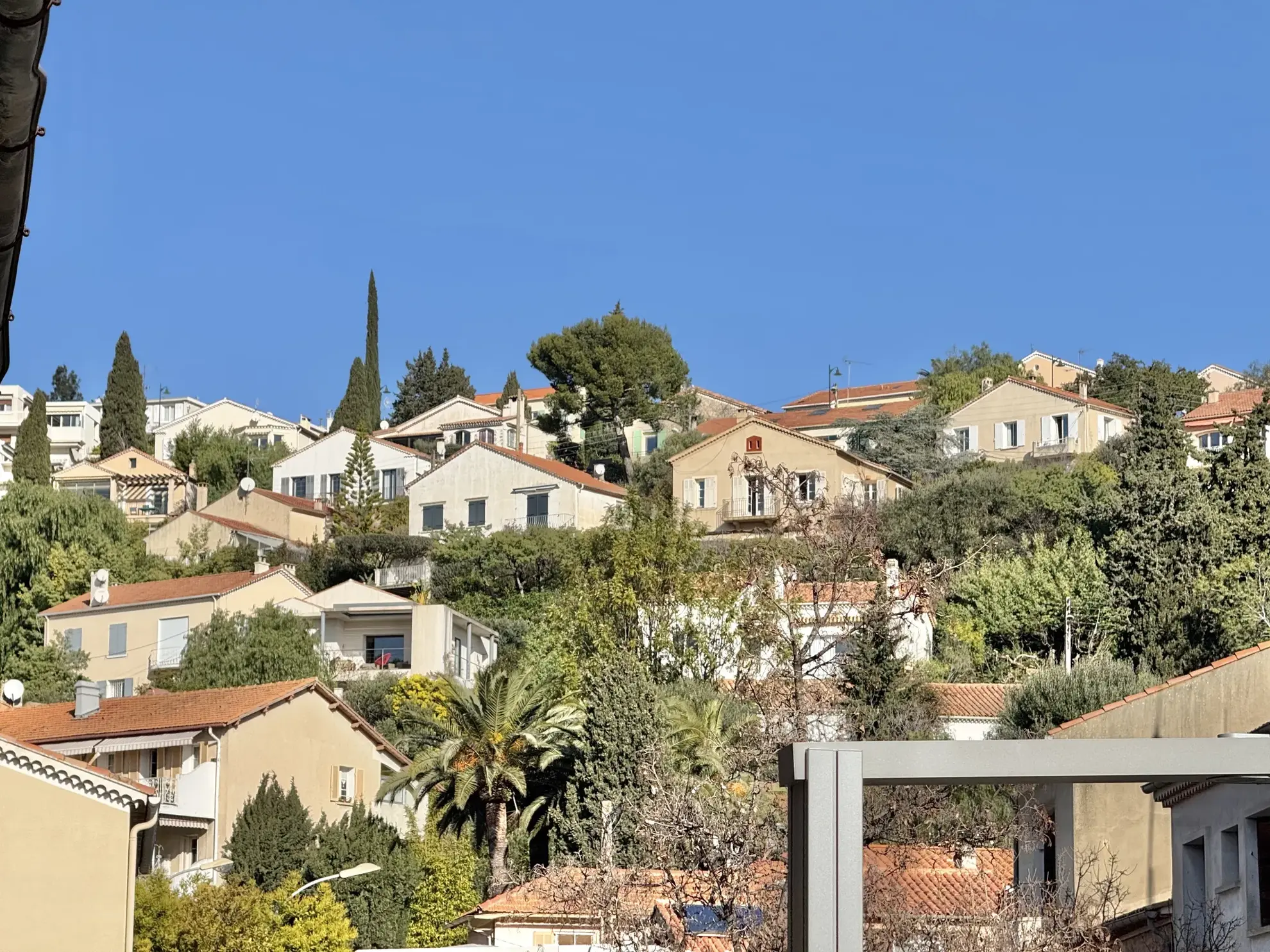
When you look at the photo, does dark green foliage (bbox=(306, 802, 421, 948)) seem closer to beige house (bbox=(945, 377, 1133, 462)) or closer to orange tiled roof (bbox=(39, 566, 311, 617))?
orange tiled roof (bbox=(39, 566, 311, 617))

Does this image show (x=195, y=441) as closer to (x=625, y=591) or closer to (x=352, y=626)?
(x=352, y=626)

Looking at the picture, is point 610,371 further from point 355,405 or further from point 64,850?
point 64,850

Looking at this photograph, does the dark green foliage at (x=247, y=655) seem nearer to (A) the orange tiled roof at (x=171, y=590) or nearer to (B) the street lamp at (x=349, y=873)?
(A) the orange tiled roof at (x=171, y=590)

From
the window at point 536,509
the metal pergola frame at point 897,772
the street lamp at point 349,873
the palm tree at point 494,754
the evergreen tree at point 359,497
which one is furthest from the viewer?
the evergreen tree at point 359,497

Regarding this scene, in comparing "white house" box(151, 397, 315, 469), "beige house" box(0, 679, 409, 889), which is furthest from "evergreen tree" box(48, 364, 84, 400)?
"beige house" box(0, 679, 409, 889)

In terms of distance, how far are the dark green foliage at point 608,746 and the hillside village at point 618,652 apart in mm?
108

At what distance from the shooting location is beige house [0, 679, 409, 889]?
4859cm

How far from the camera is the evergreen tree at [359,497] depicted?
279 ft

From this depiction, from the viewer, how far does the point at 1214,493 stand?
199 feet

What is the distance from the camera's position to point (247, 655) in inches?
2440

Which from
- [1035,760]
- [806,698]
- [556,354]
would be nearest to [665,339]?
[556,354]

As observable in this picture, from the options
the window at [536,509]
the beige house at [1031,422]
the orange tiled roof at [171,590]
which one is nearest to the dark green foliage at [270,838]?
the orange tiled roof at [171,590]

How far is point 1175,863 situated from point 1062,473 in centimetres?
5270

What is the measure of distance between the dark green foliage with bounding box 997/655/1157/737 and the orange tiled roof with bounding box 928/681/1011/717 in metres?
1.01
